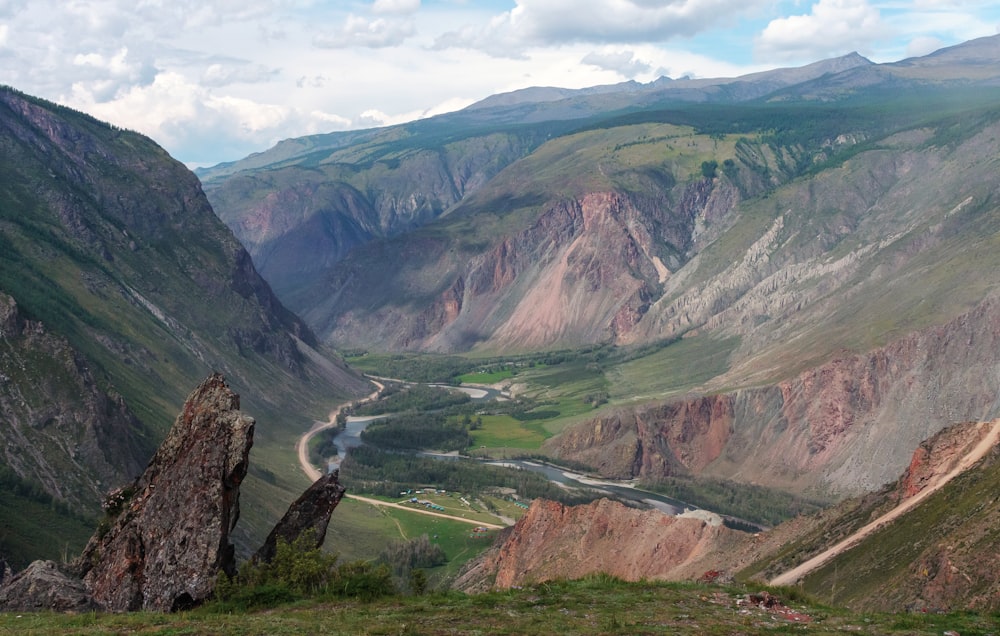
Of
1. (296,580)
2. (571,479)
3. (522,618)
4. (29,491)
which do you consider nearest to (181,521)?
(296,580)

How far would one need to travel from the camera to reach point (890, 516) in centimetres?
5191

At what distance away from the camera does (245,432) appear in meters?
33.3

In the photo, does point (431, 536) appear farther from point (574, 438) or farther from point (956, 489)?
point (956, 489)

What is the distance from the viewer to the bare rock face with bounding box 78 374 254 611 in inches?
1225

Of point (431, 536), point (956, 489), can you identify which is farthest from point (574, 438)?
point (956, 489)

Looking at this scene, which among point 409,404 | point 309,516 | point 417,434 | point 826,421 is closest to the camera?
point 309,516

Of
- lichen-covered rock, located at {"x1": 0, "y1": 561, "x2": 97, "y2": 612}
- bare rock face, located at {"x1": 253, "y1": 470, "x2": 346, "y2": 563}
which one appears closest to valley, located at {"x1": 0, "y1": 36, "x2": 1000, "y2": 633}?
bare rock face, located at {"x1": 253, "y1": 470, "x2": 346, "y2": 563}

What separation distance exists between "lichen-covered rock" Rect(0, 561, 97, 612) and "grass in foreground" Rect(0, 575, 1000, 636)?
216 cm

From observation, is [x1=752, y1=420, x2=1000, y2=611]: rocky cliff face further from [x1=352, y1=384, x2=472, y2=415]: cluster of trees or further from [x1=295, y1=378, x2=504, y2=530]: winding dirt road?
[x1=352, y1=384, x2=472, y2=415]: cluster of trees

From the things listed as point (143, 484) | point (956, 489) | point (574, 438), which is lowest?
point (574, 438)

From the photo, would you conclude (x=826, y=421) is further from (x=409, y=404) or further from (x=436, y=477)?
(x=409, y=404)

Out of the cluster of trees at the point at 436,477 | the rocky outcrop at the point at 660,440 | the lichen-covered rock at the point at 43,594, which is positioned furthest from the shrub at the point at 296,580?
the rocky outcrop at the point at 660,440

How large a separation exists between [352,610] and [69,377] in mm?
70209

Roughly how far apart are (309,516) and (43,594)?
8.97 meters
